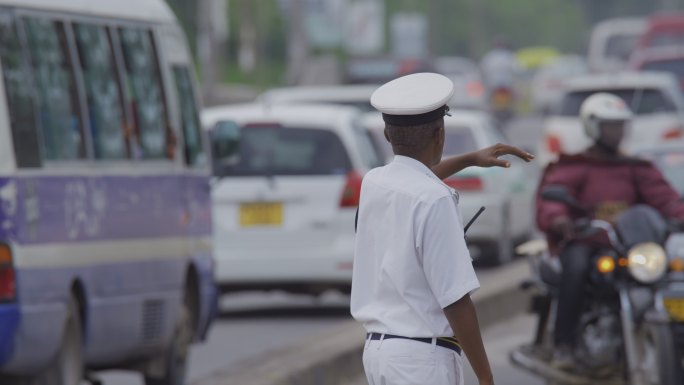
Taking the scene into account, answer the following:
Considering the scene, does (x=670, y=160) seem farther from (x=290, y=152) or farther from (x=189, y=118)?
(x=290, y=152)

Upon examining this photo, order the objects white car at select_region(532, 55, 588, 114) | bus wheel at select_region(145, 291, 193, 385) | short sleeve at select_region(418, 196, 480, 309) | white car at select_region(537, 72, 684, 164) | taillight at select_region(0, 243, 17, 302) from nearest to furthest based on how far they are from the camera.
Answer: short sleeve at select_region(418, 196, 480, 309)
taillight at select_region(0, 243, 17, 302)
bus wheel at select_region(145, 291, 193, 385)
white car at select_region(537, 72, 684, 164)
white car at select_region(532, 55, 588, 114)

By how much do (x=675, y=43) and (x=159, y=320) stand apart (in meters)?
30.4

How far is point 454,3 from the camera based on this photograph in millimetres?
125312

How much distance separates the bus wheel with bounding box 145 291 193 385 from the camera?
36.3ft

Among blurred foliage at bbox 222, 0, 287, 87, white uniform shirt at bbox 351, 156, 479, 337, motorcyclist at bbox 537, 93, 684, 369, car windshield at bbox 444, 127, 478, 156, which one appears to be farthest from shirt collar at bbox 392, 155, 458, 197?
blurred foliage at bbox 222, 0, 287, 87

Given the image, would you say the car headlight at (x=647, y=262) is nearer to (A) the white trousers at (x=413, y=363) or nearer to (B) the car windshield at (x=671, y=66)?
(A) the white trousers at (x=413, y=363)

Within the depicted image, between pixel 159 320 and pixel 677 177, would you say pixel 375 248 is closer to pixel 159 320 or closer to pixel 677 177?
pixel 159 320

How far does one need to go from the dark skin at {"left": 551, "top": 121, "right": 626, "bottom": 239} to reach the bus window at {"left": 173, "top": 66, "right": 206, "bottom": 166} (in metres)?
2.22

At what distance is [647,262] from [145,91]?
2.79m

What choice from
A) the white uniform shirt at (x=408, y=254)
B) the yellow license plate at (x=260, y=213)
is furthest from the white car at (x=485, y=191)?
the white uniform shirt at (x=408, y=254)

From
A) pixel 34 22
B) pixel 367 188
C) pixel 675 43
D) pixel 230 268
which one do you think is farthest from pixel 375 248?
pixel 675 43

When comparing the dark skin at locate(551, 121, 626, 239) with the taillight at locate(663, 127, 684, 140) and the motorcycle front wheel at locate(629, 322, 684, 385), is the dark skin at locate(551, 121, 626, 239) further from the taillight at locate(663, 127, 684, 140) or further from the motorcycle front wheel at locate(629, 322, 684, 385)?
the taillight at locate(663, 127, 684, 140)

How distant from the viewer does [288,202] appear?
15.3m

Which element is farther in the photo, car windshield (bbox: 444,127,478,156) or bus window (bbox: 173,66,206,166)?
car windshield (bbox: 444,127,478,156)
